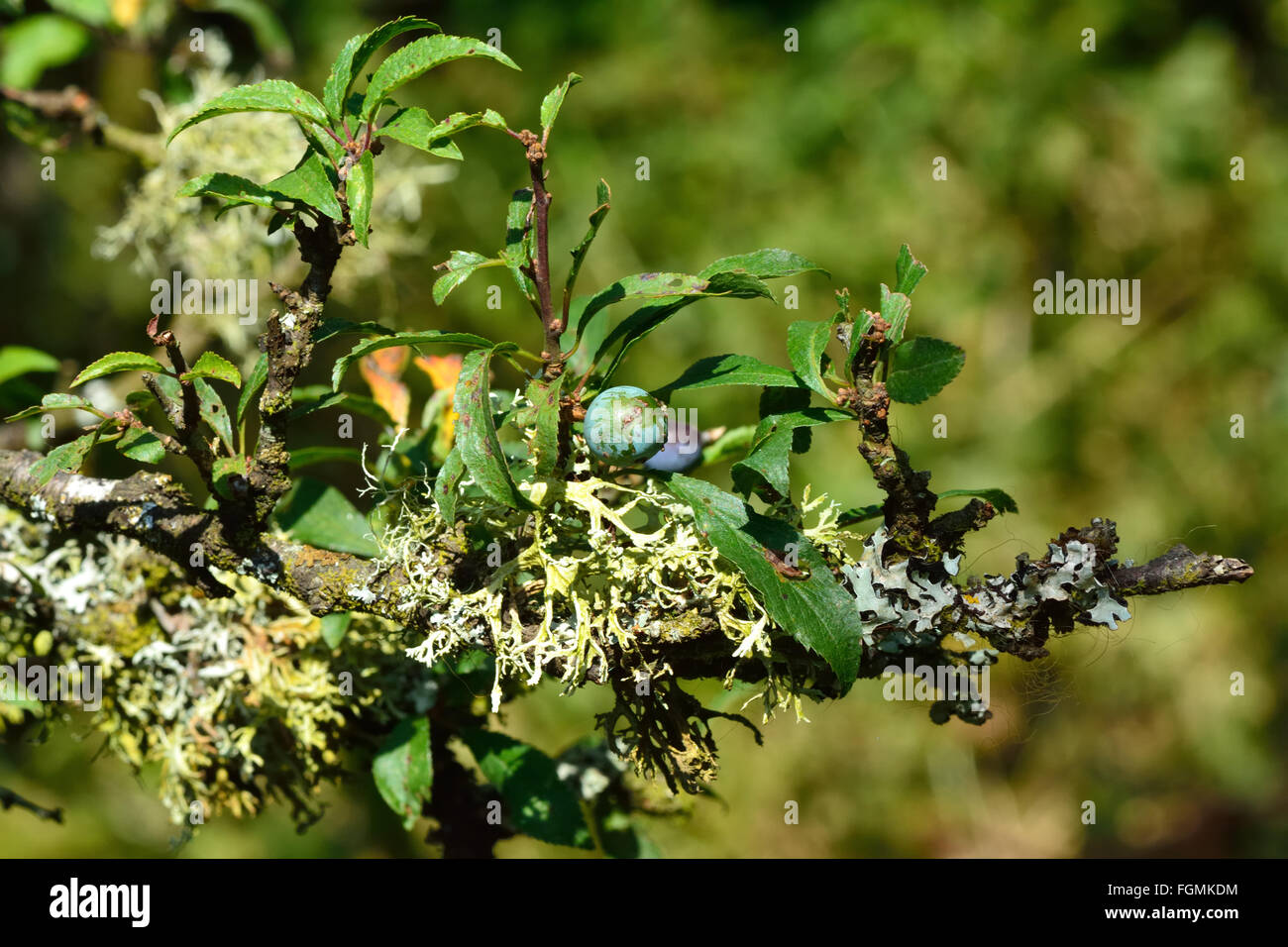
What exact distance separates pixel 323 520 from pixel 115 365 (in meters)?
0.23

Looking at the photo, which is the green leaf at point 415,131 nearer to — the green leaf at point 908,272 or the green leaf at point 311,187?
the green leaf at point 311,187

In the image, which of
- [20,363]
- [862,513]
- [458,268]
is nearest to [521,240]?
[458,268]

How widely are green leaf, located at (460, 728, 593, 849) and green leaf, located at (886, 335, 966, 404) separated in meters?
0.39

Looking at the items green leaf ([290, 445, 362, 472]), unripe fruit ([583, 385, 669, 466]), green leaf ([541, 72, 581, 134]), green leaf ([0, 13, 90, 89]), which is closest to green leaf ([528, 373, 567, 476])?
unripe fruit ([583, 385, 669, 466])

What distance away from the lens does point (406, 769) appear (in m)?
0.70

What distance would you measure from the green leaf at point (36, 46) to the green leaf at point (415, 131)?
86cm

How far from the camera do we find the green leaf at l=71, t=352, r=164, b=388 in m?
0.51

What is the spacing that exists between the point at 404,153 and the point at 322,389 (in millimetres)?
872

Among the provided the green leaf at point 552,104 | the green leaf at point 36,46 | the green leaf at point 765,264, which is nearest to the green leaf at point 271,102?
the green leaf at point 552,104

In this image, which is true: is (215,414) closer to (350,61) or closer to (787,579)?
(350,61)
